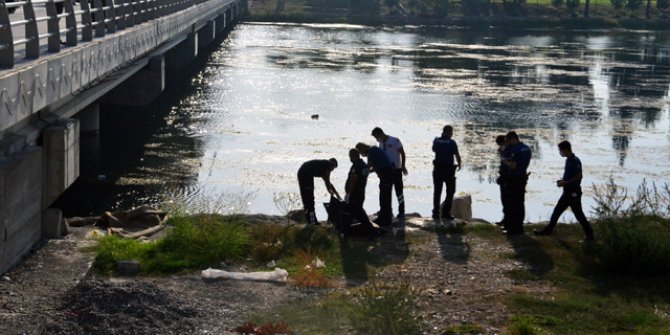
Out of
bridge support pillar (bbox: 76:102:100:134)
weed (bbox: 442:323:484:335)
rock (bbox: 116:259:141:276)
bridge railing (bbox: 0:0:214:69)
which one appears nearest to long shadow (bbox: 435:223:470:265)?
weed (bbox: 442:323:484:335)

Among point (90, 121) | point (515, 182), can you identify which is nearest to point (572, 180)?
point (515, 182)

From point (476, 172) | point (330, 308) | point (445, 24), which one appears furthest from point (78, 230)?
point (445, 24)

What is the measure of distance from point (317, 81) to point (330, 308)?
33.1 meters

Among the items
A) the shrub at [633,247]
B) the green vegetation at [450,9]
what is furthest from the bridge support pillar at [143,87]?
the green vegetation at [450,9]

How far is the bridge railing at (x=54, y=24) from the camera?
1205 cm

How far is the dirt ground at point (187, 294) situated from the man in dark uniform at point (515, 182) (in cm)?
131

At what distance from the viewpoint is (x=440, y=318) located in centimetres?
1092

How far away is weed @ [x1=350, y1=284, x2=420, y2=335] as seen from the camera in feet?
31.2

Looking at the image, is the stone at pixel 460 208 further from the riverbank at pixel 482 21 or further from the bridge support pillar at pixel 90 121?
the riverbank at pixel 482 21

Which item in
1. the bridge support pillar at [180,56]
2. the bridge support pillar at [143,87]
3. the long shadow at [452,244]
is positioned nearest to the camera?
the long shadow at [452,244]

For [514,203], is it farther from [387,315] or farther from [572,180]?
[387,315]

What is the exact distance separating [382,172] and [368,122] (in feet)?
57.7

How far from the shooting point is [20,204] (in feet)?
41.3

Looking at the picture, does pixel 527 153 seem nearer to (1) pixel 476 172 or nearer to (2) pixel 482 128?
(1) pixel 476 172
